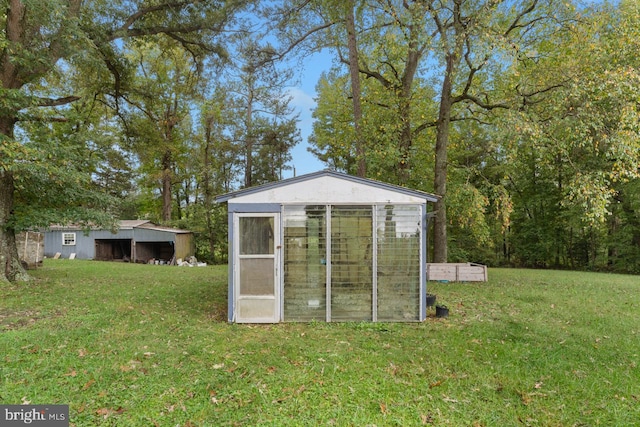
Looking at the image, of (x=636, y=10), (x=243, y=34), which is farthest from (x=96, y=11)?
(x=636, y=10)

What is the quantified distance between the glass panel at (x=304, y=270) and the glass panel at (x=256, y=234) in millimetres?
297

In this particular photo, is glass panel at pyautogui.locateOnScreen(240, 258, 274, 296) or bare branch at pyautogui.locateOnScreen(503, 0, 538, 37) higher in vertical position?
bare branch at pyautogui.locateOnScreen(503, 0, 538, 37)

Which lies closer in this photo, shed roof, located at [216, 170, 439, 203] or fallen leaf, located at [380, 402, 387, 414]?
fallen leaf, located at [380, 402, 387, 414]

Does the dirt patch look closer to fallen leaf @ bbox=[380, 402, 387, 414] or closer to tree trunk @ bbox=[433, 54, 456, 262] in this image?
fallen leaf @ bbox=[380, 402, 387, 414]

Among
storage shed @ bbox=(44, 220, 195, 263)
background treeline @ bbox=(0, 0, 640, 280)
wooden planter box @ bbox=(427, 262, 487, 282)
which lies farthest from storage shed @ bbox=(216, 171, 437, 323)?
storage shed @ bbox=(44, 220, 195, 263)

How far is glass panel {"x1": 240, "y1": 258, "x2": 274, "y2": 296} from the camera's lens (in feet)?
18.9

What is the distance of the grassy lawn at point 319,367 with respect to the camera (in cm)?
302

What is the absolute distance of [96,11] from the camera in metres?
9.62

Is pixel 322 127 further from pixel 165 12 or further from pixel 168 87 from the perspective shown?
pixel 165 12

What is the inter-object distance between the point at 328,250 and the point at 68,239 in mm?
18867

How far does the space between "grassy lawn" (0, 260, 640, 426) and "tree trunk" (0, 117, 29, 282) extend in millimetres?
2311

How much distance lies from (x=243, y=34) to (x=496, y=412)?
12.6m

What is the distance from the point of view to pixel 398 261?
5.84 m

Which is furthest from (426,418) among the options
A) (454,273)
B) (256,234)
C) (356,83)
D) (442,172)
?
(356,83)
